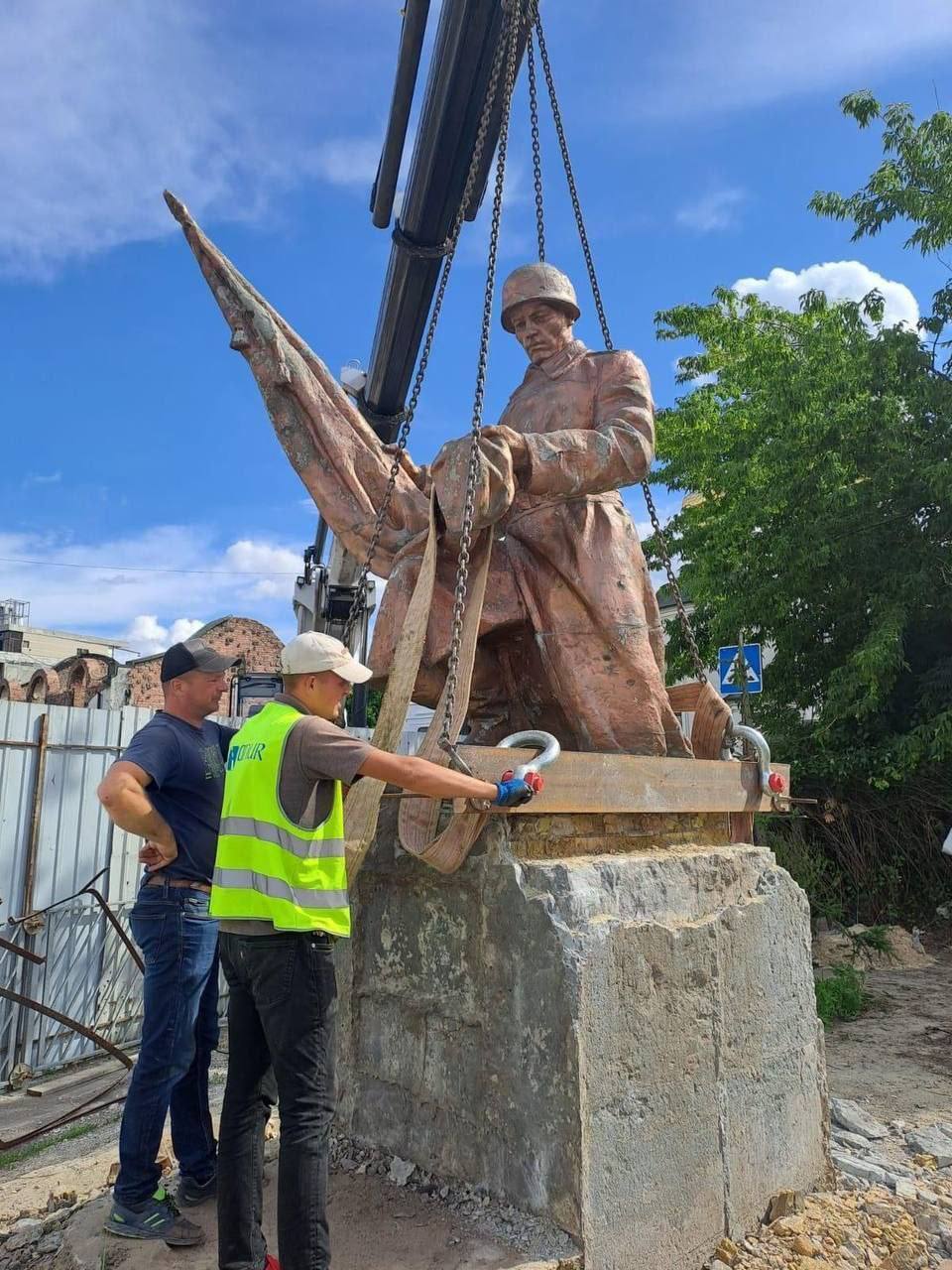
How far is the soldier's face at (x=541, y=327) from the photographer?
329 centimetres

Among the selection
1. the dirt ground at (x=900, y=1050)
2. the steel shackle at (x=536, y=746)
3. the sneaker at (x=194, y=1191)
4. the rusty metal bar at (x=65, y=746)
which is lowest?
the dirt ground at (x=900, y=1050)

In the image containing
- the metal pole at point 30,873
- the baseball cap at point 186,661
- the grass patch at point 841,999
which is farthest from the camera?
the grass patch at point 841,999

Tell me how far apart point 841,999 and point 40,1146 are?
16.9ft

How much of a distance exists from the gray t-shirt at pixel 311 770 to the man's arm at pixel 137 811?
2.01ft

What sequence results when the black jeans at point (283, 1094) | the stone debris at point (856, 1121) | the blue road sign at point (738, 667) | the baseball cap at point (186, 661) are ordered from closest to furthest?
1. the black jeans at point (283, 1094)
2. the baseball cap at point (186, 661)
3. the stone debris at point (856, 1121)
4. the blue road sign at point (738, 667)

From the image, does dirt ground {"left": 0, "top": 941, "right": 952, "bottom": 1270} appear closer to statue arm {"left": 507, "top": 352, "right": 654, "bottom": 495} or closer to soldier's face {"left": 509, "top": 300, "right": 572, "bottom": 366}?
statue arm {"left": 507, "top": 352, "right": 654, "bottom": 495}

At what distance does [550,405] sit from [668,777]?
1.33m

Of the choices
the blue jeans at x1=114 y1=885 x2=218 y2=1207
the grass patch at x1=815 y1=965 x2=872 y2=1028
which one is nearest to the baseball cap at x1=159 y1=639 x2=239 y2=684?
the blue jeans at x1=114 y1=885 x2=218 y2=1207

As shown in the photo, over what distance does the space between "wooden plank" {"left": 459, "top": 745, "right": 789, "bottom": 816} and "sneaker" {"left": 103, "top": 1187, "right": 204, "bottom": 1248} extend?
1.41 m

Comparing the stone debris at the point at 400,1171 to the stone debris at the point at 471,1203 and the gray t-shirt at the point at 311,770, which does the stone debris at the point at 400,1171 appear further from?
the gray t-shirt at the point at 311,770

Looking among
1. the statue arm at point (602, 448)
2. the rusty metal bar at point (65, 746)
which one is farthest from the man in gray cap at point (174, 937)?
the rusty metal bar at point (65, 746)

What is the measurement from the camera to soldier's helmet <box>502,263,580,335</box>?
3.24 meters

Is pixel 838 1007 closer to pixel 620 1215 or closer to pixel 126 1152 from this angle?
pixel 620 1215

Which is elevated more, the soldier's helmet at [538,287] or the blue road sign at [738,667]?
the soldier's helmet at [538,287]
